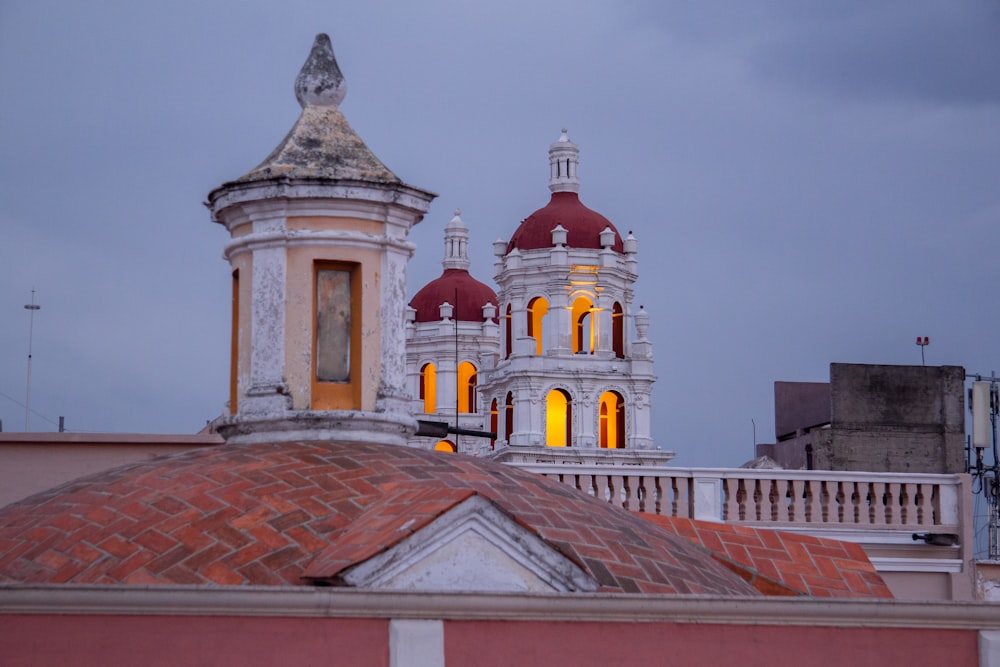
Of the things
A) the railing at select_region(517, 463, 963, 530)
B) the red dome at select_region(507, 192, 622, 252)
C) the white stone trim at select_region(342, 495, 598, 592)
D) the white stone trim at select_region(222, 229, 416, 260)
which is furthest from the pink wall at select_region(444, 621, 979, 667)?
the red dome at select_region(507, 192, 622, 252)

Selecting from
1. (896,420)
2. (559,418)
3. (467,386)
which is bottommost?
(896,420)

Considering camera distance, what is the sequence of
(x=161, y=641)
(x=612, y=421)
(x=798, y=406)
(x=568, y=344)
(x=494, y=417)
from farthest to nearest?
(x=494, y=417), (x=612, y=421), (x=568, y=344), (x=798, y=406), (x=161, y=641)

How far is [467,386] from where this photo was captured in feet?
290

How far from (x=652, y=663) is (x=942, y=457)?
25.0 metres

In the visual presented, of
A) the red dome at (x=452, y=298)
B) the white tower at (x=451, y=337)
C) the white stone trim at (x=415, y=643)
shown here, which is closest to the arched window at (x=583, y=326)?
the white tower at (x=451, y=337)

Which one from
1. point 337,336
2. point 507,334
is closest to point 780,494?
point 337,336

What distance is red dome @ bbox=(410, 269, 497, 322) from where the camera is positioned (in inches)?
3401

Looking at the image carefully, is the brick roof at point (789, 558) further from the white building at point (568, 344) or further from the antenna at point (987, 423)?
the white building at point (568, 344)

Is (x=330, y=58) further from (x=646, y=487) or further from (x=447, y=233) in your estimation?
(x=447, y=233)

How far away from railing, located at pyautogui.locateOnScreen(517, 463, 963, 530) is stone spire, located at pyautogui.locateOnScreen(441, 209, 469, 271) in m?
67.7

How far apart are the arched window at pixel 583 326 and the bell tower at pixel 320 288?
59633mm

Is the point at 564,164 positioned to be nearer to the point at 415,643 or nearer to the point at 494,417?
the point at 494,417

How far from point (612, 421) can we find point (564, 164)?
10934mm

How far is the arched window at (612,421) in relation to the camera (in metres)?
75.4
